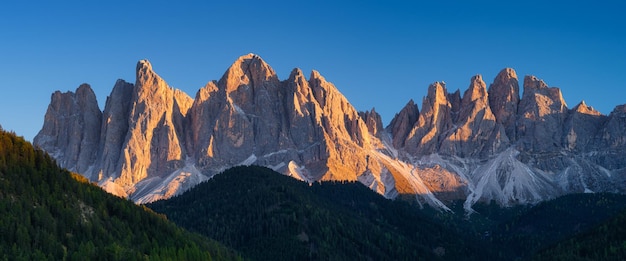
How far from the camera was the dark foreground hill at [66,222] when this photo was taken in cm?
11988

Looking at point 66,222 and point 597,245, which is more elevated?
point 66,222

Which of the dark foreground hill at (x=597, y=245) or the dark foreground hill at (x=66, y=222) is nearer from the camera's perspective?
the dark foreground hill at (x=66, y=222)

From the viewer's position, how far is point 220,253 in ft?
532

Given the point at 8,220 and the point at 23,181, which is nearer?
the point at 8,220

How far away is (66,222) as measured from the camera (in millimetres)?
129750

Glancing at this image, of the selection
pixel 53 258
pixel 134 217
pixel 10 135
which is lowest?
pixel 53 258

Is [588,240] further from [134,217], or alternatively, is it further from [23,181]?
[23,181]

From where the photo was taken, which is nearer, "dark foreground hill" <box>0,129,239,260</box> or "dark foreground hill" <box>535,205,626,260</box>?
"dark foreground hill" <box>0,129,239,260</box>

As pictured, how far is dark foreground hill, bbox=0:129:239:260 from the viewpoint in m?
120

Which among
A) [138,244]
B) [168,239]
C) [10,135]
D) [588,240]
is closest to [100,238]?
[138,244]

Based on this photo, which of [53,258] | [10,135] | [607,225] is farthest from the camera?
[607,225]

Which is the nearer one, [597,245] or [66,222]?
[66,222]

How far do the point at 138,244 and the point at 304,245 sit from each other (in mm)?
66225

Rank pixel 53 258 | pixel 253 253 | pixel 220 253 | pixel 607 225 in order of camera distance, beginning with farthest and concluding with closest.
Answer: pixel 253 253 < pixel 607 225 < pixel 220 253 < pixel 53 258
